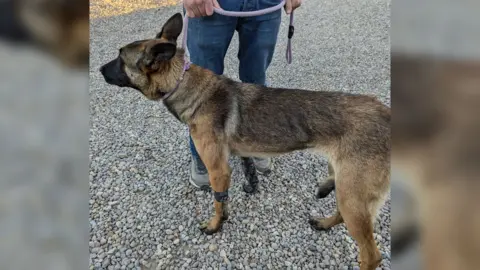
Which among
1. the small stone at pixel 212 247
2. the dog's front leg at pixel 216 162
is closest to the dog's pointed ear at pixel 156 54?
the dog's front leg at pixel 216 162

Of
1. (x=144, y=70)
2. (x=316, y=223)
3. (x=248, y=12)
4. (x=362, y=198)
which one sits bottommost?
(x=316, y=223)

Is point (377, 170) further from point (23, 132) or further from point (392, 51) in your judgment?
point (23, 132)

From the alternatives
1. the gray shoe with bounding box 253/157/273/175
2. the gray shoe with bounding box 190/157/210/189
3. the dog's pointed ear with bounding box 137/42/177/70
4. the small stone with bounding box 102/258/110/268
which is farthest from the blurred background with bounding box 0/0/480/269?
the gray shoe with bounding box 253/157/273/175

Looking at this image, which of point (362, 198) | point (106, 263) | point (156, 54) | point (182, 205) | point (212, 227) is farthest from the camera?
point (182, 205)

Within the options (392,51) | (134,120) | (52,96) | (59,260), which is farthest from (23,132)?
(134,120)

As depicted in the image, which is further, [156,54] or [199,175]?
[199,175]

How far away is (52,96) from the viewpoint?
593 mm

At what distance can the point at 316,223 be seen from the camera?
301 centimetres

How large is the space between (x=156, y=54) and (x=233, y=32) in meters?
0.68

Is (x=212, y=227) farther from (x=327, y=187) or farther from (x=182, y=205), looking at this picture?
(x=327, y=187)

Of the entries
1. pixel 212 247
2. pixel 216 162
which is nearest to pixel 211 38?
pixel 216 162

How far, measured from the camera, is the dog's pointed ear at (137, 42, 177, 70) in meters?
2.40

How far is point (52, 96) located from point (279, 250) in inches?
98.2

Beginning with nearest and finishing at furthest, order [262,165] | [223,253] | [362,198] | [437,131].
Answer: [437,131]
[362,198]
[223,253]
[262,165]
